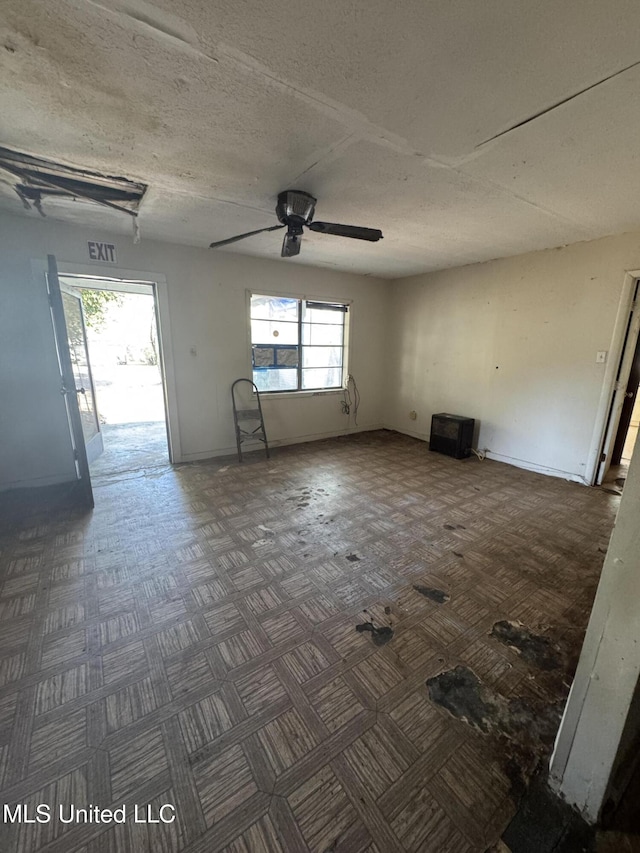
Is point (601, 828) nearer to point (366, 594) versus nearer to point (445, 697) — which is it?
point (445, 697)

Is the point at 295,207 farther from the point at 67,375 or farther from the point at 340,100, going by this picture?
the point at 67,375

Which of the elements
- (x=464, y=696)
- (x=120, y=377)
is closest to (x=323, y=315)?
(x=464, y=696)

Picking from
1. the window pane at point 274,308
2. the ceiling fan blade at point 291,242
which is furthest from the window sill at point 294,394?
the ceiling fan blade at point 291,242

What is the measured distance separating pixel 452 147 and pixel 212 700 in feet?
9.38

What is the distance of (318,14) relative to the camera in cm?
104

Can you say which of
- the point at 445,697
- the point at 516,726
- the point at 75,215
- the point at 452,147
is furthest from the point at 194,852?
the point at 75,215

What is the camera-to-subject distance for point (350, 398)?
5.43 metres

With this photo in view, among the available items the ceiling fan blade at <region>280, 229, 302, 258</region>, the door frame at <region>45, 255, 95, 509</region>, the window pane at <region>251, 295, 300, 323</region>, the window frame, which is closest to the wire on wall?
the window frame

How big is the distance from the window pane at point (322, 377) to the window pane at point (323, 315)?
698 millimetres

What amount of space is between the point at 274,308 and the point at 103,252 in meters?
1.94

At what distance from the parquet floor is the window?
6.96ft

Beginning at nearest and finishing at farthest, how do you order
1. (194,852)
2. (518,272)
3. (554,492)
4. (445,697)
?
(194,852), (445,697), (554,492), (518,272)

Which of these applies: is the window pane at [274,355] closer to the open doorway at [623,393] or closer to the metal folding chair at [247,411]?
the metal folding chair at [247,411]

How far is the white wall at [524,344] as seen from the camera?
334 centimetres
